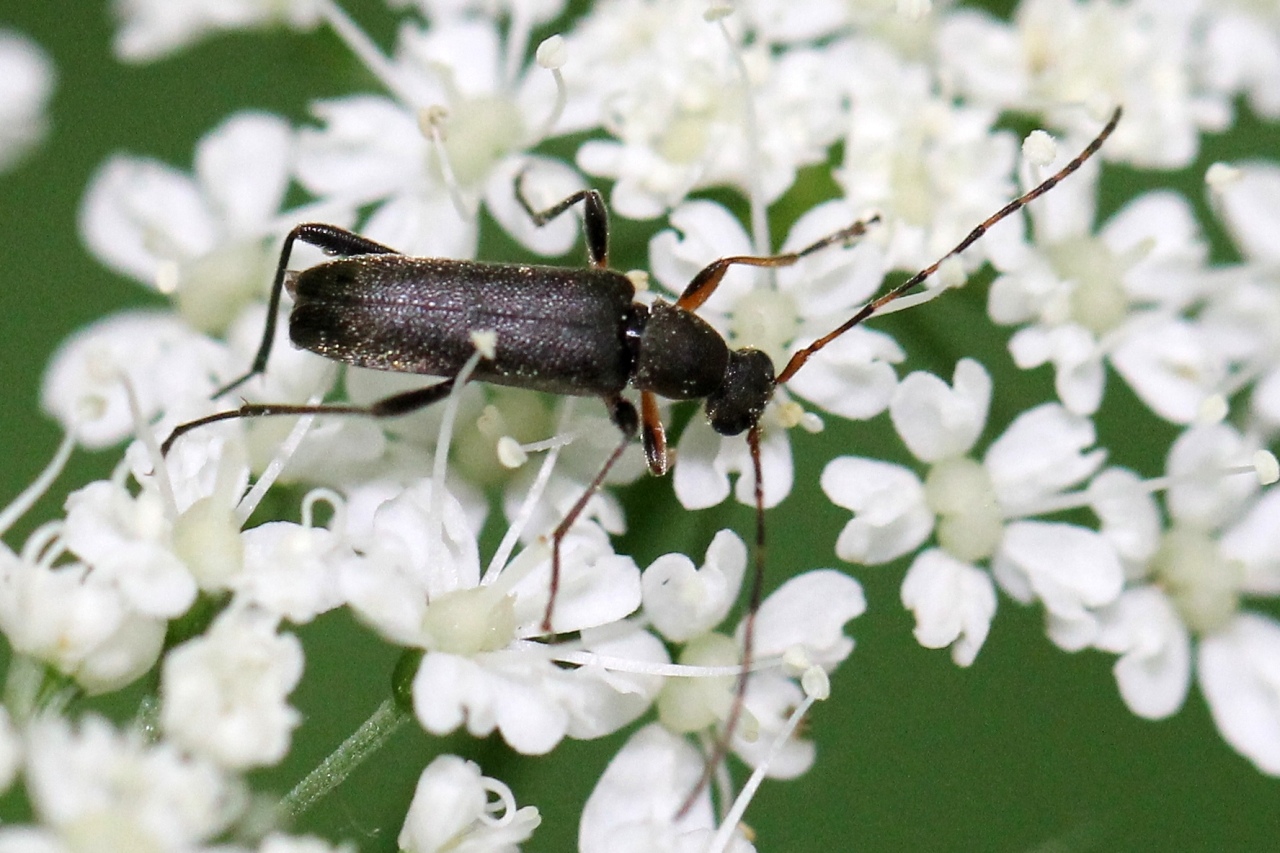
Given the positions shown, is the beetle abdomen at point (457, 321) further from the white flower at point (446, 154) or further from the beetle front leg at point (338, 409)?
the white flower at point (446, 154)

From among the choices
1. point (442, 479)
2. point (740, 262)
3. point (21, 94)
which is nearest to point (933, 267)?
point (740, 262)

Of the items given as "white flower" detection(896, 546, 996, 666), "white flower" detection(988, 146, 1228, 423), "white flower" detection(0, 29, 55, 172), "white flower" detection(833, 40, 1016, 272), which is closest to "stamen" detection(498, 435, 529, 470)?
"white flower" detection(896, 546, 996, 666)

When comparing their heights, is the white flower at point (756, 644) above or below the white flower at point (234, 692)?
below

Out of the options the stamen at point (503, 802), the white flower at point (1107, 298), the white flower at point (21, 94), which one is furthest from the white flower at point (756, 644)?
the white flower at point (21, 94)

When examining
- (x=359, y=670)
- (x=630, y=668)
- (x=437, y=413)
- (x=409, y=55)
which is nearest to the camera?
(x=630, y=668)

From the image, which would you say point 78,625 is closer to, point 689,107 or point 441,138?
point 441,138

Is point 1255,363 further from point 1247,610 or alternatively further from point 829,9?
point 829,9

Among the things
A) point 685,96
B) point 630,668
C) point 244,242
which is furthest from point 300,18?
point 630,668

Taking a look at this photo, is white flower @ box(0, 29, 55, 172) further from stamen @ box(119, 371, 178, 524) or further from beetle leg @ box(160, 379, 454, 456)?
stamen @ box(119, 371, 178, 524)
